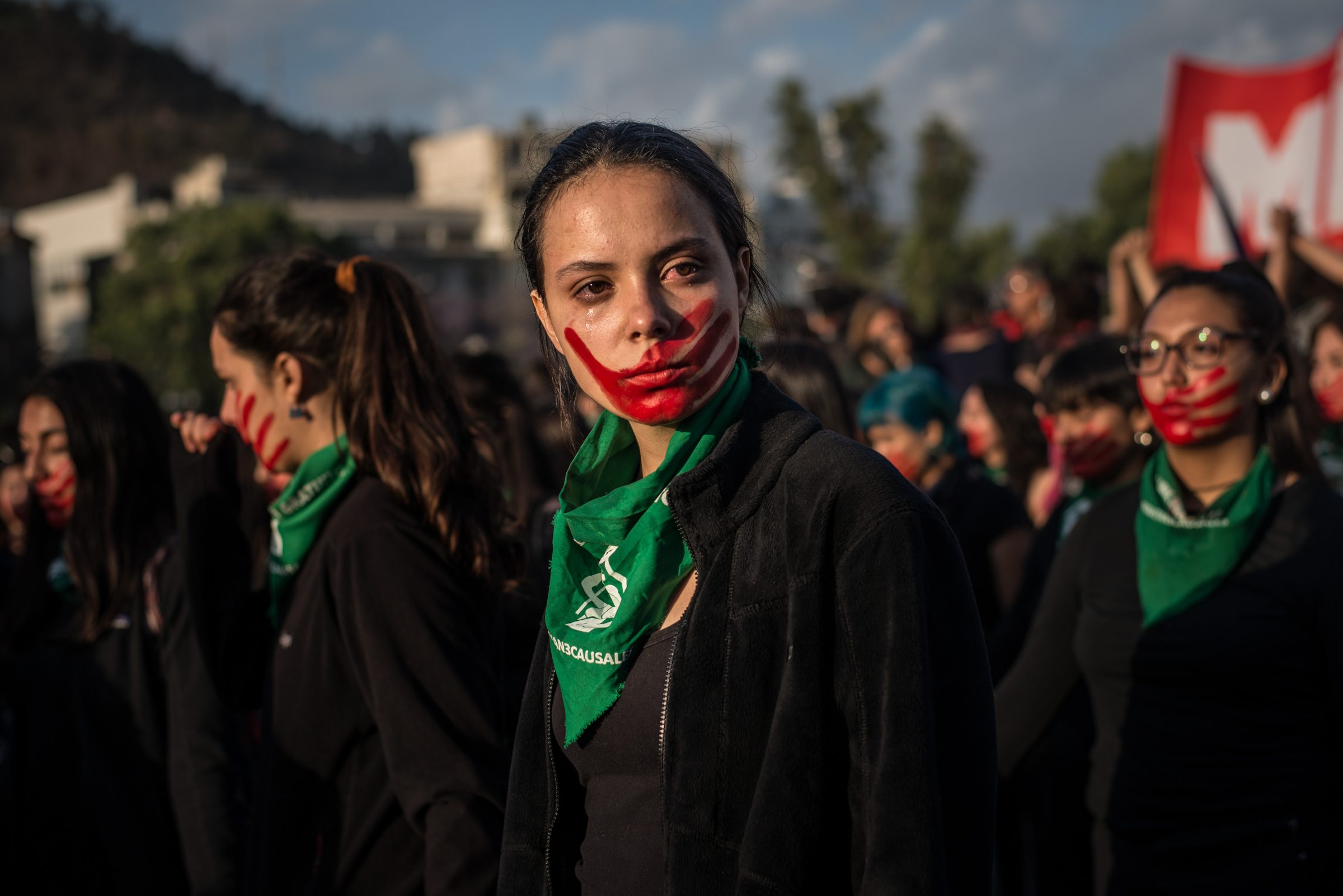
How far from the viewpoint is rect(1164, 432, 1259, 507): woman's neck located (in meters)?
2.90

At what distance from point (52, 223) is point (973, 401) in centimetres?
7461

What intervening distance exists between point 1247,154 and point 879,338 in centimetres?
305

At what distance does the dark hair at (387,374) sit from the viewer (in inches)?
108

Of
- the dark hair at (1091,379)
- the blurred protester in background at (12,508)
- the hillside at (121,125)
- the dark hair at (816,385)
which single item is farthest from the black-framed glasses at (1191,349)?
the hillside at (121,125)

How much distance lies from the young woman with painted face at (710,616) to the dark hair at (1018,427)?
11.8ft

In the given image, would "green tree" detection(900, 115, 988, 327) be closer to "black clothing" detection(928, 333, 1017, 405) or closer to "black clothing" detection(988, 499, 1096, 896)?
"black clothing" detection(928, 333, 1017, 405)

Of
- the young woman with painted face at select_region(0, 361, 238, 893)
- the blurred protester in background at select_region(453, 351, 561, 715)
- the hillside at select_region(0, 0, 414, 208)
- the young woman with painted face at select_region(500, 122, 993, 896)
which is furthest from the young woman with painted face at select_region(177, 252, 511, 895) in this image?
the hillside at select_region(0, 0, 414, 208)

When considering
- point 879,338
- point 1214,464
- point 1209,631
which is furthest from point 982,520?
point 879,338

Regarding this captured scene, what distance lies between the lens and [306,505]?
278 centimetres

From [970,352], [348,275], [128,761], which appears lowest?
[128,761]

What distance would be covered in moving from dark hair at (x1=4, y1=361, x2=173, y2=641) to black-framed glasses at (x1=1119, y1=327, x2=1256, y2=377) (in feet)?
9.26

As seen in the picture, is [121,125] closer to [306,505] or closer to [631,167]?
[306,505]

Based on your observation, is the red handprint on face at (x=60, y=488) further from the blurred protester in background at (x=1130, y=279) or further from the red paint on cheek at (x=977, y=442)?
the blurred protester in background at (x=1130, y=279)

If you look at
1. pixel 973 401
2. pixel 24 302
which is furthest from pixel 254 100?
pixel 973 401
